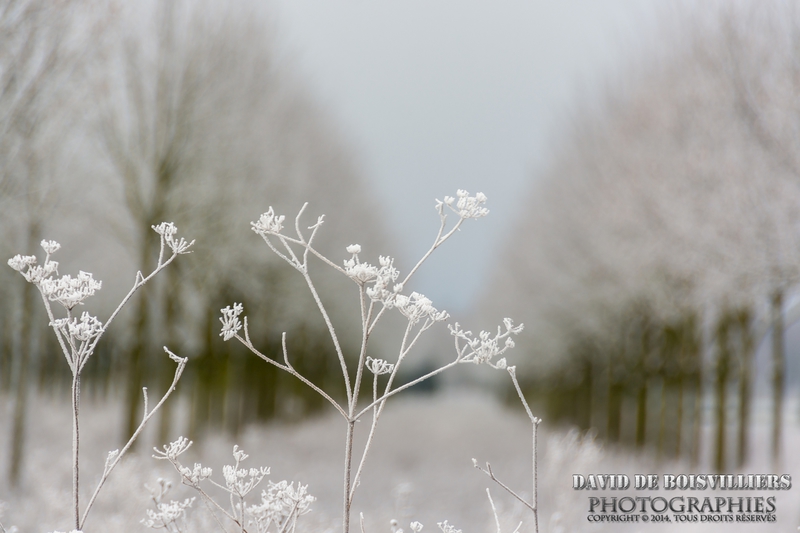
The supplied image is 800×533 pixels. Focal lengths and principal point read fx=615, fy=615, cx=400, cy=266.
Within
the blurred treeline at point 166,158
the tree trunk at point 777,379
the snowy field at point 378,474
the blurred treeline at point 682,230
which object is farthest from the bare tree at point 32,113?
the tree trunk at point 777,379

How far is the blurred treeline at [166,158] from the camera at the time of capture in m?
6.02

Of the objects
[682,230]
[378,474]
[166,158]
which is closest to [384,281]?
[682,230]

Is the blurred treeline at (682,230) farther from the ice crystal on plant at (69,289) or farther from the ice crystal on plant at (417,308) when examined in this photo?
the ice crystal on plant at (69,289)

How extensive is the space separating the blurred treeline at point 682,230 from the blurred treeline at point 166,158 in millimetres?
5538

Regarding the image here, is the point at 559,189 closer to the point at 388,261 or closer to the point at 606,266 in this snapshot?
the point at 606,266

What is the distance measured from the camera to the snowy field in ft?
15.9

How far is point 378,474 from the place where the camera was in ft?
32.5

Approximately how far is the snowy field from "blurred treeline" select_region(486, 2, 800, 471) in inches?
72.1

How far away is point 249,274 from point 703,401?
28.5 ft

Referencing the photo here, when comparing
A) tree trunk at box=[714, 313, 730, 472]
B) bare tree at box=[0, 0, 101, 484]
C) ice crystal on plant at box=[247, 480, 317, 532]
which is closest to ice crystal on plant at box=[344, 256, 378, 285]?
Result: ice crystal on plant at box=[247, 480, 317, 532]

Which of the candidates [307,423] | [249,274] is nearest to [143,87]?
[249,274]

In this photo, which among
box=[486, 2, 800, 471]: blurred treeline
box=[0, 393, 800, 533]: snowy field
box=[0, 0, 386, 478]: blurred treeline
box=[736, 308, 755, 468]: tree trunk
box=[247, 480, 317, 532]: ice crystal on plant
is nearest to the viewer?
box=[247, 480, 317, 532]: ice crystal on plant

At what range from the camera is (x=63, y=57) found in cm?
580

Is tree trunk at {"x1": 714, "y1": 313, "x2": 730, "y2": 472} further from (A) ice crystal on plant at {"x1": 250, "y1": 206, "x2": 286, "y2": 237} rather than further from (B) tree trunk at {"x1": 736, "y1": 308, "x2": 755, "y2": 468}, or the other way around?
(A) ice crystal on plant at {"x1": 250, "y1": 206, "x2": 286, "y2": 237}
